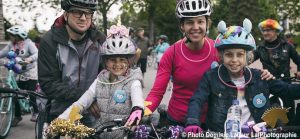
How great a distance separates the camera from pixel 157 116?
3.83 meters

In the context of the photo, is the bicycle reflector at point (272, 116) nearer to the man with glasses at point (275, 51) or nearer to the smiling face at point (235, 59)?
the smiling face at point (235, 59)

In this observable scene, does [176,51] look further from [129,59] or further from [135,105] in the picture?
[135,105]

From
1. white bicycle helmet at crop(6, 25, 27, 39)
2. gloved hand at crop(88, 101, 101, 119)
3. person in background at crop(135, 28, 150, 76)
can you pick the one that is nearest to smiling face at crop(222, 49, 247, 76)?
gloved hand at crop(88, 101, 101, 119)

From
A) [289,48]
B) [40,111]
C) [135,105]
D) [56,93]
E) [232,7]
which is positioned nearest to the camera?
[135,105]

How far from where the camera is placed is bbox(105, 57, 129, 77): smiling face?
375cm

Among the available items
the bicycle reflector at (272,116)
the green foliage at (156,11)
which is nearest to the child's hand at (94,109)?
the bicycle reflector at (272,116)

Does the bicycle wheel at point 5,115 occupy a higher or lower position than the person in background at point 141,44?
lower

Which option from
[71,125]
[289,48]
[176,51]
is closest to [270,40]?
[289,48]

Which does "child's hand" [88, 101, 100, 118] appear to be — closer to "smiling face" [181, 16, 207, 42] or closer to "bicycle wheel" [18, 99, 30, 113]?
"smiling face" [181, 16, 207, 42]

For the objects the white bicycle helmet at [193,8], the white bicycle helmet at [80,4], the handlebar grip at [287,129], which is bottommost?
the handlebar grip at [287,129]

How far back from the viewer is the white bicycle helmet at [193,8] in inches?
143

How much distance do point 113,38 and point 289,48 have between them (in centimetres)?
395

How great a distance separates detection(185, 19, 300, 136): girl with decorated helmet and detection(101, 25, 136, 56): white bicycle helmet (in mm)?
638

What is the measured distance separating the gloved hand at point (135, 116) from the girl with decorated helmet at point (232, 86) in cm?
33
